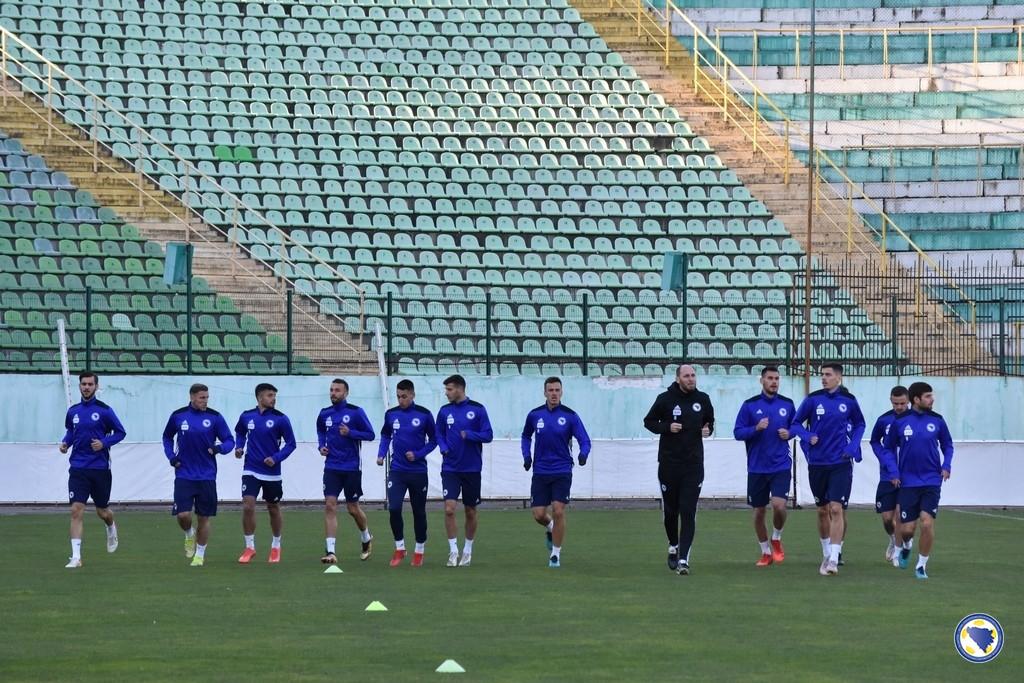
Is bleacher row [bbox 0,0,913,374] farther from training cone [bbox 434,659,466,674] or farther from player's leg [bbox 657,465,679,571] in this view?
training cone [bbox 434,659,466,674]

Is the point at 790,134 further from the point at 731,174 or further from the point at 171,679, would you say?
the point at 171,679

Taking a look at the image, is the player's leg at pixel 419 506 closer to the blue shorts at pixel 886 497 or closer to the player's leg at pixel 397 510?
the player's leg at pixel 397 510

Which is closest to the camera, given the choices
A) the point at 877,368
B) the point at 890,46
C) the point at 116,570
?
the point at 116,570

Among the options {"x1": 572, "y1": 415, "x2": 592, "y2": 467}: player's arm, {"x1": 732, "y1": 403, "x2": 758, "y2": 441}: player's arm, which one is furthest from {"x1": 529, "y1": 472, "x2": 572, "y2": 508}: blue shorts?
{"x1": 732, "y1": 403, "x2": 758, "y2": 441}: player's arm

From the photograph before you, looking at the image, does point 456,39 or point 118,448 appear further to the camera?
point 456,39

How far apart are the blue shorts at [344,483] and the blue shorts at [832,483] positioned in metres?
4.76

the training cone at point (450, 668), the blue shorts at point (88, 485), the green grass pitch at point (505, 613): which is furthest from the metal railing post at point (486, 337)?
the training cone at point (450, 668)

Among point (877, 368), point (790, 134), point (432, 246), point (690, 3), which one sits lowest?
point (877, 368)

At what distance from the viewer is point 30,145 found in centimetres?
3606

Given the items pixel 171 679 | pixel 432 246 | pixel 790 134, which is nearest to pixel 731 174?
pixel 790 134

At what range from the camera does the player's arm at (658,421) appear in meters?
17.5

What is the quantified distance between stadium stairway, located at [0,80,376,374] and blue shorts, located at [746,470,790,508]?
12.5 metres

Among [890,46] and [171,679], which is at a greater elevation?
[890,46]

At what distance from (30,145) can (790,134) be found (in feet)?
56.2
